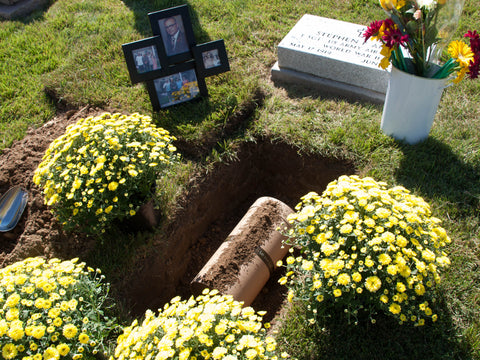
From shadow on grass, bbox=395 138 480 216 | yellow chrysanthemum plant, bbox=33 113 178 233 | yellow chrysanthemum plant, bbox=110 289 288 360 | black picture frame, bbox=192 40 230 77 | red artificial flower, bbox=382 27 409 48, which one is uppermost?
red artificial flower, bbox=382 27 409 48

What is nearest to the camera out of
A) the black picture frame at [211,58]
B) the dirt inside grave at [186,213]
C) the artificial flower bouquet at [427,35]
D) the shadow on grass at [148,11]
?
the artificial flower bouquet at [427,35]

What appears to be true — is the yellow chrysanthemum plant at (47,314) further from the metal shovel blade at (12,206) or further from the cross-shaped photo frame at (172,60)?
the cross-shaped photo frame at (172,60)

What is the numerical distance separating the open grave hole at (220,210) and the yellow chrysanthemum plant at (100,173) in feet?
1.51

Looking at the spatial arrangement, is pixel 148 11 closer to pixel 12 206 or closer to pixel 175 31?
pixel 175 31

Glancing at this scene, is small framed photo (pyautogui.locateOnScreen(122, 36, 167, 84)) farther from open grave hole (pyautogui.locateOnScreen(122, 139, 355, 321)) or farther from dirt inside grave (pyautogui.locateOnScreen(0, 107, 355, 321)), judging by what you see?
open grave hole (pyautogui.locateOnScreen(122, 139, 355, 321))

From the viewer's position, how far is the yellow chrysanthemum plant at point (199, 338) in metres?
1.85

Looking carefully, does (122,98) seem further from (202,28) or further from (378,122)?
(378,122)

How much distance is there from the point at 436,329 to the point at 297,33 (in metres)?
2.95

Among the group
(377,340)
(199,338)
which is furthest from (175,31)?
(377,340)

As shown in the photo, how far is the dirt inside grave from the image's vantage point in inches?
115

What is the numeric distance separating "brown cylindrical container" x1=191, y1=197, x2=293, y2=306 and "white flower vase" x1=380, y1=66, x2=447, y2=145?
111 centimetres

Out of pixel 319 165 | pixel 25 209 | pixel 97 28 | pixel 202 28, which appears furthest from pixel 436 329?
pixel 97 28

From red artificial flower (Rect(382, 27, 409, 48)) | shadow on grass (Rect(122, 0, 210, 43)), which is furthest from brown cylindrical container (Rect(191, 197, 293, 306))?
shadow on grass (Rect(122, 0, 210, 43))

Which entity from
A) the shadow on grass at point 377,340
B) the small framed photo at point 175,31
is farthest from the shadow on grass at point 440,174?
the small framed photo at point 175,31
